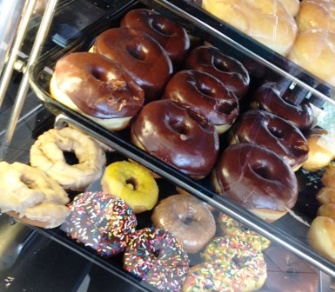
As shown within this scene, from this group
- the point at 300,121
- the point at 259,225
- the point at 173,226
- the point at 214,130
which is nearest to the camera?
the point at 259,225

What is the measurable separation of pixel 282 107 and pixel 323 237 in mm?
467

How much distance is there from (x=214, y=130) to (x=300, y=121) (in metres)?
0.38

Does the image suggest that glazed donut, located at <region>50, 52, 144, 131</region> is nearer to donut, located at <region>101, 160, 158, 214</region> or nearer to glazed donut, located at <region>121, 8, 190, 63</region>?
donut, located at <region>101, 160, 158, 214</region>

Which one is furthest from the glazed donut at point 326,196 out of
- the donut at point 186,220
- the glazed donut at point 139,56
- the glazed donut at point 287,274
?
the glazed donut at point 139,56

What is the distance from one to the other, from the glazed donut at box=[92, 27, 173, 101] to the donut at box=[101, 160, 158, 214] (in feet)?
0.70

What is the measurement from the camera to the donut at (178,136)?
1.00 metres

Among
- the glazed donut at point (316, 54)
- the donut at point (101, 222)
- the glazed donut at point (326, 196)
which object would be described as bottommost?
the donut at point (101, 222)

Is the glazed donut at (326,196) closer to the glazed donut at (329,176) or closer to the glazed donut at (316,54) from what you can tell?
the glazed donut at (329,176)

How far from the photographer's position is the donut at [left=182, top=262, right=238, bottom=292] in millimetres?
1145

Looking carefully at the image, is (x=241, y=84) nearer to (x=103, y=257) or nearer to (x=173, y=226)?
Result: (x=173, y=226)

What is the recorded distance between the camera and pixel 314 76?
0.97 metres

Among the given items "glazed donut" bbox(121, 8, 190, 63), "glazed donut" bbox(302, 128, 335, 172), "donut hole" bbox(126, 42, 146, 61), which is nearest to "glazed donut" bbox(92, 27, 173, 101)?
"donut hole" bbox(126, 42, 146, 61)

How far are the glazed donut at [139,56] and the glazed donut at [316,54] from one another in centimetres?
35

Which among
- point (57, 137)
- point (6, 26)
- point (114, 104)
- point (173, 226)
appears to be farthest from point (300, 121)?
point (6, 26)
